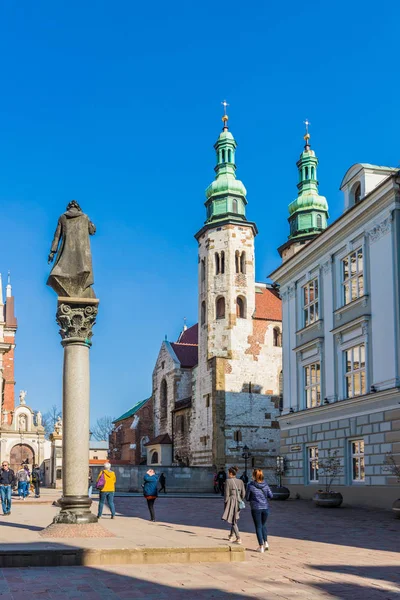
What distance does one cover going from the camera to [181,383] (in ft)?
227

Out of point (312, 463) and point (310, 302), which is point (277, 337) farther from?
point (312, 463)

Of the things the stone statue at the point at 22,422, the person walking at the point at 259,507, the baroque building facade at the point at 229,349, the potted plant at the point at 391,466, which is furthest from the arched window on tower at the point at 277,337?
the person walking at the point at 259,507

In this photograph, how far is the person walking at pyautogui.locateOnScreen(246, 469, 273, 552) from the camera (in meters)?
14.6

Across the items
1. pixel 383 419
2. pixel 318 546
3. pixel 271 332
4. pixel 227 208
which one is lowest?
pixel 318 546

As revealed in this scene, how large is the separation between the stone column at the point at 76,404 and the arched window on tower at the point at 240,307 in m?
46.8

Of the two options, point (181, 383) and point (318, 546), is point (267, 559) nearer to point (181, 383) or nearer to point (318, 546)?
point (318, 546)

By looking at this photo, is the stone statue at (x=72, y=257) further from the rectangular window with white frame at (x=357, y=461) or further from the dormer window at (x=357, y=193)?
the dormer window at (x=357, y=193)

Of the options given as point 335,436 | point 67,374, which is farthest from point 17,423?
point 67,374

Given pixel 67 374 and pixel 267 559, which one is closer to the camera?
pixel 267 559

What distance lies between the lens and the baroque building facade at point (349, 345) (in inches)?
1093

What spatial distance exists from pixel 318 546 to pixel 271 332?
154ft

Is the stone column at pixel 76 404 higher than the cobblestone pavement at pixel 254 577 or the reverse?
higher

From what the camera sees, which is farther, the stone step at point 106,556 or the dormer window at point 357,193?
the dormer window at point 357,193

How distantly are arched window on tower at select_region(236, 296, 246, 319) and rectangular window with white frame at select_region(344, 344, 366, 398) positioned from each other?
30.8 m
